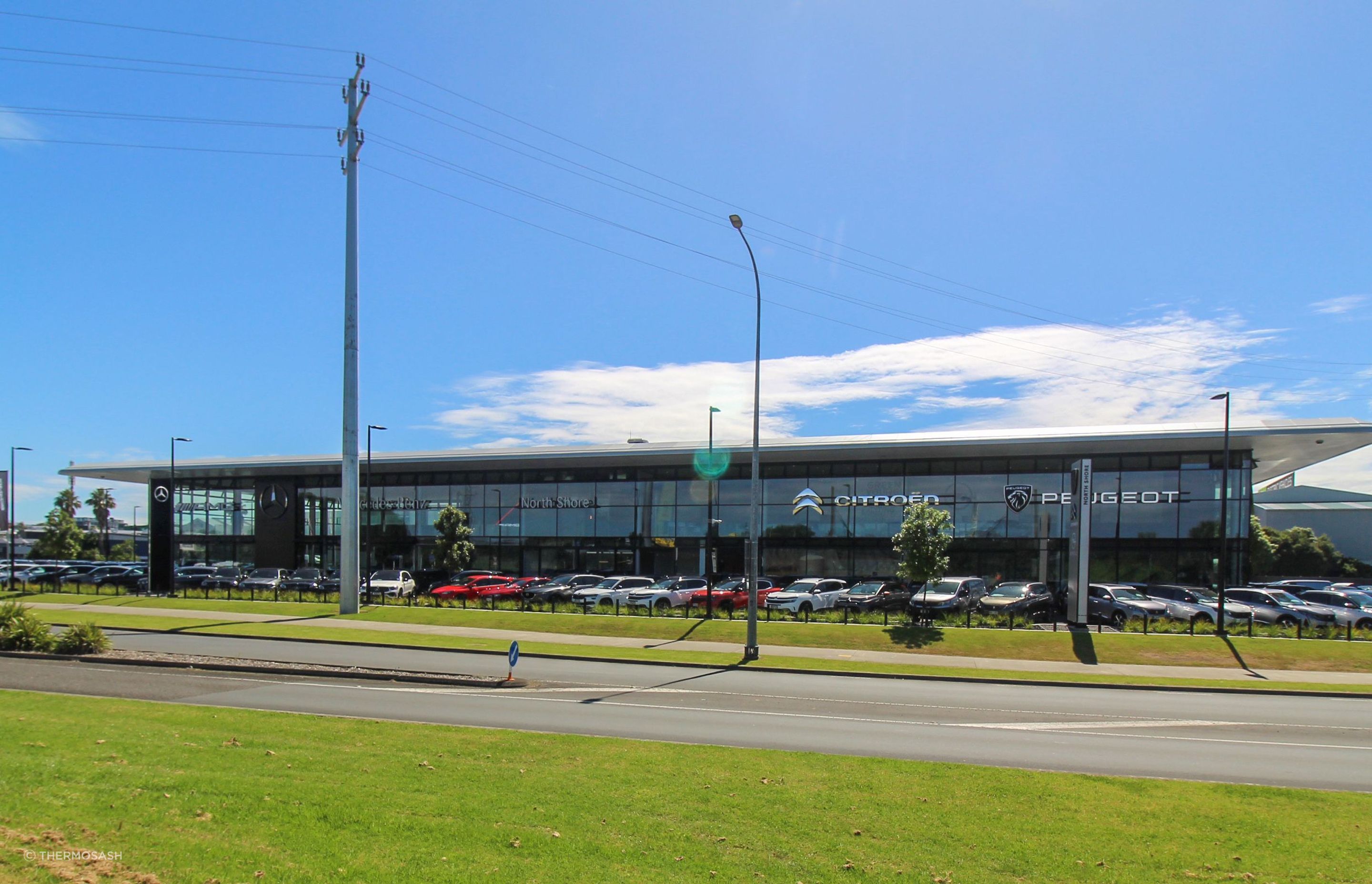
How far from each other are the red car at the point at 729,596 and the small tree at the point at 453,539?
1803 centimetres

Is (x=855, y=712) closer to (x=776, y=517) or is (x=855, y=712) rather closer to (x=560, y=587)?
(x=560, y=587)

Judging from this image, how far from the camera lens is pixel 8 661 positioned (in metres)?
18.2

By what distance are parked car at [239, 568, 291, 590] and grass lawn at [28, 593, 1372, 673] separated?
11.3m

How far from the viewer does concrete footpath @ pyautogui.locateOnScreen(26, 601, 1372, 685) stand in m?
21.4

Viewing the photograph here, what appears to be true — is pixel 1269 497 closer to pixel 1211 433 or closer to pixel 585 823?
pixel 1211 433

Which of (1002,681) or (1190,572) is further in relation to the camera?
(1190,572)

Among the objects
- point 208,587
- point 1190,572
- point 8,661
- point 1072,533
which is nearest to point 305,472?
point 208,587

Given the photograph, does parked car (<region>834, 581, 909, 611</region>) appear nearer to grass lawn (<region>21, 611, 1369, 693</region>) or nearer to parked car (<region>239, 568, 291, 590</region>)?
grass lawn (<region>21, 611, 1369, 693</region>)

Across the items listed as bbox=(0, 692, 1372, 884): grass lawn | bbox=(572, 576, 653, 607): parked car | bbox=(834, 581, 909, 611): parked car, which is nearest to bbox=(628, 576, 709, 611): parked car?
bbox=(572, 576, 653, 607): parked car

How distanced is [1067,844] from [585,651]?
56.7ft

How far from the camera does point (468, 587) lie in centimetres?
4147

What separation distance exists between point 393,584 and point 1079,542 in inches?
1272

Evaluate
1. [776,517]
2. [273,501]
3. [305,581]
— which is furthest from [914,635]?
[273,501]

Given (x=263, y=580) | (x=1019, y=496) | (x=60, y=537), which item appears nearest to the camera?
(x=263, y=580)
